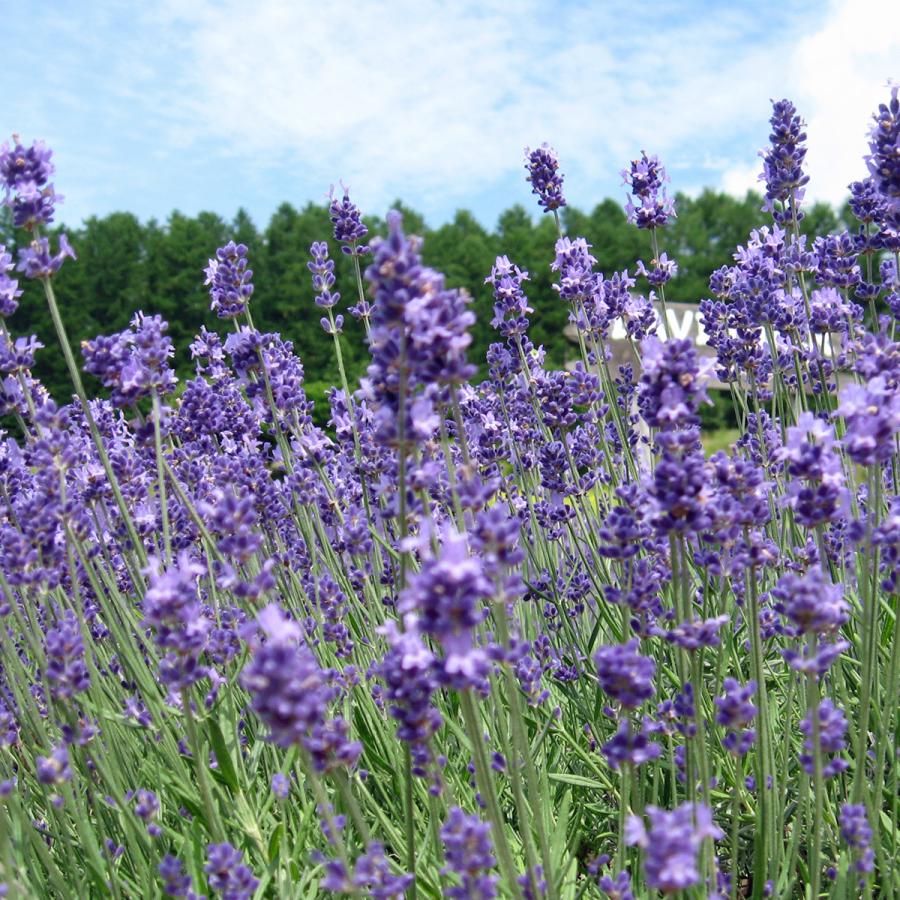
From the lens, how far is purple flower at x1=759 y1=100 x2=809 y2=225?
372 centimetres

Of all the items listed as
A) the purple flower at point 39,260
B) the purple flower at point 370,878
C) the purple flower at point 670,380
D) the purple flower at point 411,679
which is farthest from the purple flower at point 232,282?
the purple flower at point 370,878

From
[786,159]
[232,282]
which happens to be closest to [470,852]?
[232,282]

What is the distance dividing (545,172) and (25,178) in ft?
7.43

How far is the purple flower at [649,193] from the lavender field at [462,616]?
2 centimetres

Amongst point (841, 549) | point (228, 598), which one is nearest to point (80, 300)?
point (228, 598)

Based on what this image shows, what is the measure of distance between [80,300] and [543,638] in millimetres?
27505

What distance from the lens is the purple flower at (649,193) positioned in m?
3.99

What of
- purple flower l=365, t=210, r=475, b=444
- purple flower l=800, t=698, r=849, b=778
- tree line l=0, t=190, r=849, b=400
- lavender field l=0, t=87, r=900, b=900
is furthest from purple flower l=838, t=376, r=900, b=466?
tree line l=0, t=190, r=849, b=400

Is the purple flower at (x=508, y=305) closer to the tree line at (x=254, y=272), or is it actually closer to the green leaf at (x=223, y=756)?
the green leaf at (x=223, y=756)

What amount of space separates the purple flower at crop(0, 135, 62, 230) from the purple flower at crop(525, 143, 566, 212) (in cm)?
217

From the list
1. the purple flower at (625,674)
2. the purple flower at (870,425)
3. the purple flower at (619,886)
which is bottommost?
the purple flower at (619,886)

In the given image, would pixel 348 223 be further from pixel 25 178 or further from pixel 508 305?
pixel 25 178

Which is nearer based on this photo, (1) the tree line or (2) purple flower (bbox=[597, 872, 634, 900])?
(2) purple flower (bbox=[597, 872, 634, 900])

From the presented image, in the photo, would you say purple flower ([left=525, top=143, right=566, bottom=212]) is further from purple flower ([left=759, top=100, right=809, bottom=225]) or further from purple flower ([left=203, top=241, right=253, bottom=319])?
purple flower ([left=203, top=241, right=253, bottom=319])
